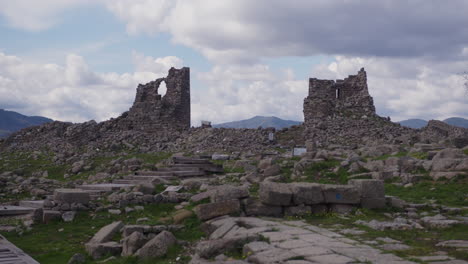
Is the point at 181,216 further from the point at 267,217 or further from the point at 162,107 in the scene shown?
the point at 162,107

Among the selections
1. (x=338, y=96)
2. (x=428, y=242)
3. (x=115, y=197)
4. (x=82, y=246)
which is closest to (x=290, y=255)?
(x=428, y=242)

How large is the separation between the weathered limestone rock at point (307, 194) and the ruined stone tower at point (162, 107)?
31.2 m

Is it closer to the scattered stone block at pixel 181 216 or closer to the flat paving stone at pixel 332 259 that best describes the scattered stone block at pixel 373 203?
the scattered stone block at pixel 181 216

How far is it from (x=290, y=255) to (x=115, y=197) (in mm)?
10277

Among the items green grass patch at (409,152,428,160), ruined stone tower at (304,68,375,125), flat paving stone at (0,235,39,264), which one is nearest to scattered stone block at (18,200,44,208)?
flat paving stone at (0,235,39,264)

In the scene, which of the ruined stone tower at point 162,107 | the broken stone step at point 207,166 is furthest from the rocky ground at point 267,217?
the ruined stone tower at point 162,107

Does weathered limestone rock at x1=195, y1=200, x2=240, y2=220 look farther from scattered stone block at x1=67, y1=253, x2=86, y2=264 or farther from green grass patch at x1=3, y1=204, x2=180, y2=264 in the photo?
scattered stone block at x1=67, y1=253, x2=86, y2=264

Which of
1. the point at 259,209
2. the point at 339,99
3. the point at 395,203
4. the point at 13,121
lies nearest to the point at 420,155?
the point at 395,203

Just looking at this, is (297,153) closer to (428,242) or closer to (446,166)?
(446,166)

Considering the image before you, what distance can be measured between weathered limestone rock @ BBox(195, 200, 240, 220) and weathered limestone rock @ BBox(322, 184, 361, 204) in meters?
2.59

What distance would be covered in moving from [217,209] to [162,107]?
32.6 metres

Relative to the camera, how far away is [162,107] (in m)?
45.1

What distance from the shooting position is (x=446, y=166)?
18.8 m

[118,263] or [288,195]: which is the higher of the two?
[288,195]
